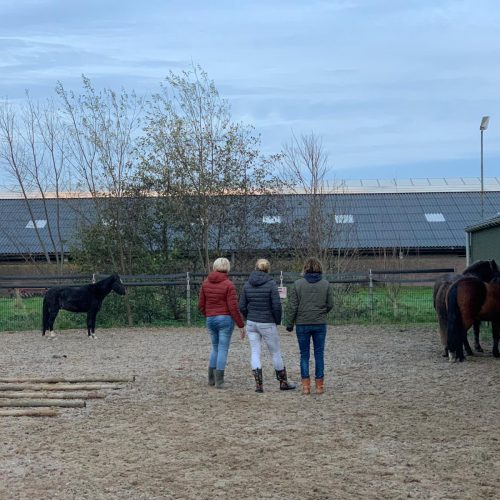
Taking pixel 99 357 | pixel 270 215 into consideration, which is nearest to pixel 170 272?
pixel 270 215

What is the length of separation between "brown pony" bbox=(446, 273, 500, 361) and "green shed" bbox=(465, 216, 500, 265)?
463 cm

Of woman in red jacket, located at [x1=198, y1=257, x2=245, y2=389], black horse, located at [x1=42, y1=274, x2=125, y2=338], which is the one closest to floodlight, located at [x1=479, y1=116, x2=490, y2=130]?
black horse, located at [x1=42, y1=274, x2=125, y2=338]

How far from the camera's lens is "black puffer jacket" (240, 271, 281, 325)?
10227 mm

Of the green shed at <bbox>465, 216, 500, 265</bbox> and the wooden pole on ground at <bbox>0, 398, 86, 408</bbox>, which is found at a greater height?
the green shed at <bbox>465, 216, 500, 265</bbox>

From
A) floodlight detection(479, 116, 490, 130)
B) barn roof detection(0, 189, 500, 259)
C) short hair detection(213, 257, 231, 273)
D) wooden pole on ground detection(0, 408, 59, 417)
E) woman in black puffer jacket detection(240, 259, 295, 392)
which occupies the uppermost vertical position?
floodlight detection(479, 116, 490, 130)

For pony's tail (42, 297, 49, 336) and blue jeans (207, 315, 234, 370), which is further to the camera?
pony's tail (42, 297, 49, 336)

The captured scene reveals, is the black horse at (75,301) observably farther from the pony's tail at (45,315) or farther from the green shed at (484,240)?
the green shed at (484,240)

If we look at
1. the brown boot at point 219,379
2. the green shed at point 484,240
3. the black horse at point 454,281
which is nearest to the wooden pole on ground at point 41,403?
the brown boot at point 219,379

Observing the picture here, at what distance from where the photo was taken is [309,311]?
32.4 ft

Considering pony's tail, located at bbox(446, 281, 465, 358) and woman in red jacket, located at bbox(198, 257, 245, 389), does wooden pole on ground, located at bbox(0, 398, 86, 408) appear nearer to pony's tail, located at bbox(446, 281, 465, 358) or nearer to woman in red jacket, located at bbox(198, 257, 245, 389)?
woman in red jacket, located at bbox(198, 257, 245, 389)

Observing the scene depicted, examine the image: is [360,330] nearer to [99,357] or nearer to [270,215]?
[270,215]

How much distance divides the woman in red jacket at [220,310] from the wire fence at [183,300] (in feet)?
32.5

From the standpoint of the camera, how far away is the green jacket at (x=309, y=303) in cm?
990

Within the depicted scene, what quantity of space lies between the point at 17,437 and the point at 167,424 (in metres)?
1.44
